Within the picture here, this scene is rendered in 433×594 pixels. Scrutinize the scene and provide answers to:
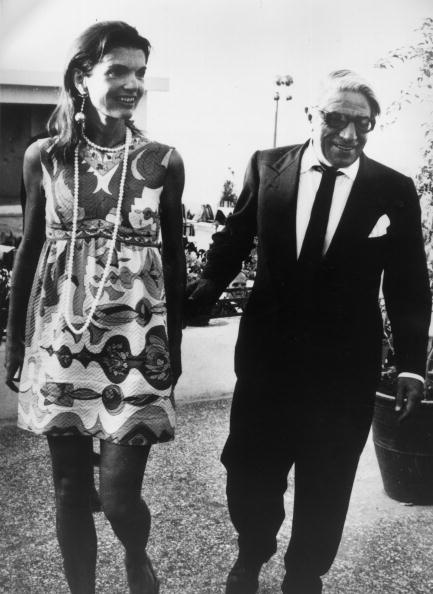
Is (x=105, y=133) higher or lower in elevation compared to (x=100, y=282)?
higher

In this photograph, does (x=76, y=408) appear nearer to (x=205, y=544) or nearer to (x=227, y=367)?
(x=205, y=544)

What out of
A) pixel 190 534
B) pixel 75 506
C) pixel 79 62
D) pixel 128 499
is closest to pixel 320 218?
pixel 79 62

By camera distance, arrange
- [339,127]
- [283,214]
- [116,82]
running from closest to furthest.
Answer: [116,82] < [339,127] < [283,214]

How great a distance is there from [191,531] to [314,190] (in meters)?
1.59

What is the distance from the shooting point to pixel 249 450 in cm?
227

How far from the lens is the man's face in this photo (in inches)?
76.5

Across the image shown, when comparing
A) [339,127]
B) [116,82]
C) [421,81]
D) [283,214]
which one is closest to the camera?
[116,82]

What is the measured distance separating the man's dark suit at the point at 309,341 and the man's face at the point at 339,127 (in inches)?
3.7

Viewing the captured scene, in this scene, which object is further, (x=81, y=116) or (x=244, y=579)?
(x=244, y=579)

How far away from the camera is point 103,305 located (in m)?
1.89

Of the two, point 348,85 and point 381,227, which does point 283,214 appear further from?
point 348,85

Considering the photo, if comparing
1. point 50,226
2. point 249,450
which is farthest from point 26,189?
point 249,450

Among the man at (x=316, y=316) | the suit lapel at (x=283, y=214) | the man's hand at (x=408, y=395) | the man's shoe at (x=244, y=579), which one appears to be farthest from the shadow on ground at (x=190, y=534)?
the suit lapel at (x=283, y=214)

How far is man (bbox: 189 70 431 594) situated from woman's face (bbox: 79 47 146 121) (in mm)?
464
